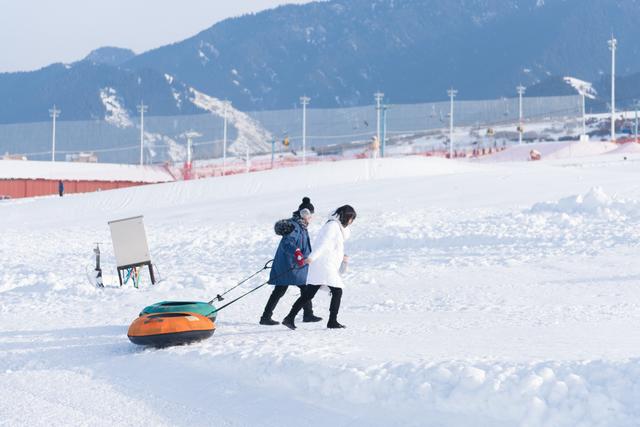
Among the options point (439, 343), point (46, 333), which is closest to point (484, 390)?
point (439, 343)

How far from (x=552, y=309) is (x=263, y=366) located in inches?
166

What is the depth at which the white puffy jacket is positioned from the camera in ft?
32.4

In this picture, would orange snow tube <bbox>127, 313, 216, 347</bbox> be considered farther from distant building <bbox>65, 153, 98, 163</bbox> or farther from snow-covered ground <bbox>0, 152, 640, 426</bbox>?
distant building <bbox>65, 153, 98, 163</bbox>

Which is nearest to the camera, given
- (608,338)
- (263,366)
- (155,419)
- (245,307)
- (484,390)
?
(484,390)

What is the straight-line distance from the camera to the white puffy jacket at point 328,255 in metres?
9.87

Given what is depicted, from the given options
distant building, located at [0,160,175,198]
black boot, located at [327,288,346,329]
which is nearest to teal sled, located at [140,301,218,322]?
black boot, located at [327,288,346,329]

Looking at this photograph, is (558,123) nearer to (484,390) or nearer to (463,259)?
(463,259)

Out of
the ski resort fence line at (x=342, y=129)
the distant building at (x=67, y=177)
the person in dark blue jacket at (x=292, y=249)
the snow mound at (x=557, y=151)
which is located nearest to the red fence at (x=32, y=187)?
the distant building at (x=67, y=177)

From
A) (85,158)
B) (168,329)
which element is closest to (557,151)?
(85,158)

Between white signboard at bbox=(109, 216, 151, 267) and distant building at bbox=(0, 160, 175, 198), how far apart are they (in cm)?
4569

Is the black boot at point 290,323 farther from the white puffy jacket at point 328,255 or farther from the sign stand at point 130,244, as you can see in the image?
the sign stand at point 130,244

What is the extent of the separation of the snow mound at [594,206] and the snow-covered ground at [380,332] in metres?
0.05

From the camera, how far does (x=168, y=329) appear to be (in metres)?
9.41

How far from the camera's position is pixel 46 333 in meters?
11.2
